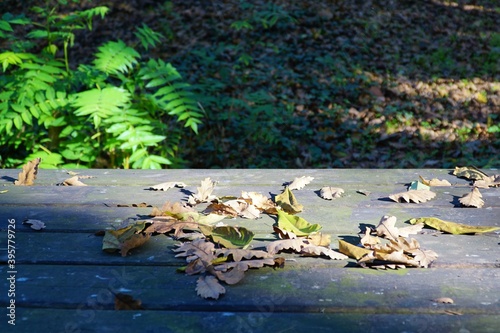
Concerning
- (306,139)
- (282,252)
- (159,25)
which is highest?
(282,252)

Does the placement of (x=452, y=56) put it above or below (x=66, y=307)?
below

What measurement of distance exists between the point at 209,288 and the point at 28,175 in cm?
143

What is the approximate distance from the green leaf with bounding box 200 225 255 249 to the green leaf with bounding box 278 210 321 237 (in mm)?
126

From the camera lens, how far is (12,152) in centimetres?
486

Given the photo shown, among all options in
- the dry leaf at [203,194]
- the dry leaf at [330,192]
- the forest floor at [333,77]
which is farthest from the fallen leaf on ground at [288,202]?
the forest floor at [333,77]

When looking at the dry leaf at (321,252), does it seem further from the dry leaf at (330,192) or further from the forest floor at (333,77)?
the forest floor at (333,77)

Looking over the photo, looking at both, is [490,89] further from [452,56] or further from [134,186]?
[134,186]

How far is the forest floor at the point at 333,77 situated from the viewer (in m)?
5.82

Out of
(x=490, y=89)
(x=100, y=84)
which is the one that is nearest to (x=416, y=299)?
(x=100, y=84)

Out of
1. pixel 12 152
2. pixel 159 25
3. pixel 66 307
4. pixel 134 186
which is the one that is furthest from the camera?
pixel 159 25

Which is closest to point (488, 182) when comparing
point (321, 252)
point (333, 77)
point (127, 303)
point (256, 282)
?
point (321, 252)

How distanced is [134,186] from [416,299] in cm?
140

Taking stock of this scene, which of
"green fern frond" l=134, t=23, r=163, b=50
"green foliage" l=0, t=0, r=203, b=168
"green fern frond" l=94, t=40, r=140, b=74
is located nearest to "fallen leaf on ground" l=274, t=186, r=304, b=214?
"green foliage" l=0, t=0, r=203, b=168

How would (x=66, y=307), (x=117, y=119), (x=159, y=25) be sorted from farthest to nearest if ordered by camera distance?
(x=159, y=25) < (x=117, y=119) < (x=66, y=307)
